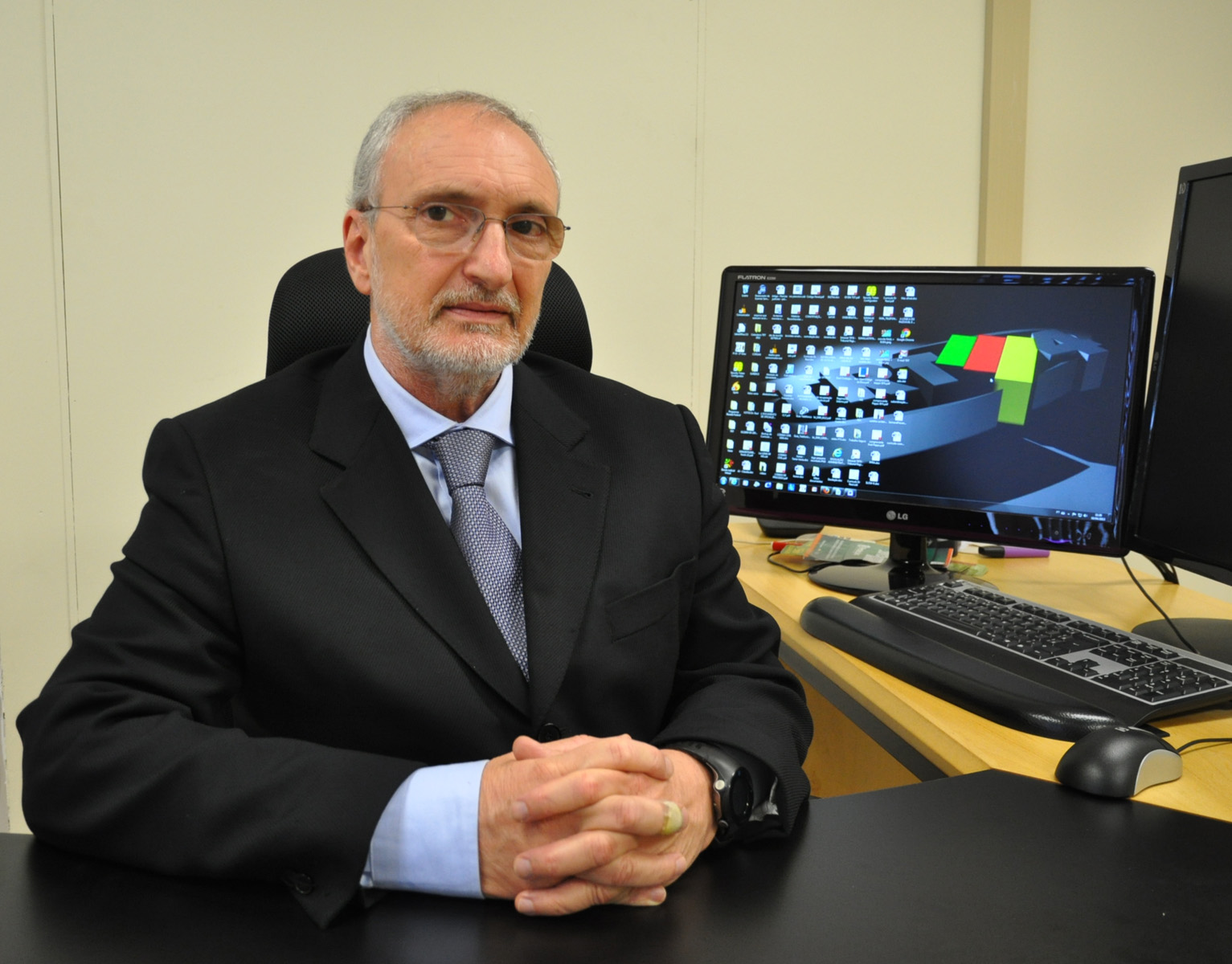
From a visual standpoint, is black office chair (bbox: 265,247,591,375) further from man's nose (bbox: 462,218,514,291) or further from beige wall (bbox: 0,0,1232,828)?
beige wall (bbox: 0,0,1232,828)

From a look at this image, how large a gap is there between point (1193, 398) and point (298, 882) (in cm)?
121

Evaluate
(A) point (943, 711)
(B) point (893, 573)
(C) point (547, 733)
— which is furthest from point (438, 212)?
(B) point (893, 573)

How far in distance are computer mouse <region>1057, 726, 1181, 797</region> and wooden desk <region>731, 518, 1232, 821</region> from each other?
0.02 metres

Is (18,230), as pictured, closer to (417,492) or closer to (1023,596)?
(417,492)

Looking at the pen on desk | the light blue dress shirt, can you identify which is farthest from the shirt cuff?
the pen on desk

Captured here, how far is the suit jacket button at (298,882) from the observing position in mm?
704

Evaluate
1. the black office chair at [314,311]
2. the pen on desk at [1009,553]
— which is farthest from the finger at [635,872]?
the pen on desk at [1009,553]

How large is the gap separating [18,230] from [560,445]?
1975mm

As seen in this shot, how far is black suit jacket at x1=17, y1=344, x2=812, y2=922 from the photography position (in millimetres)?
790

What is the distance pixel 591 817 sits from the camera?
0.77 meters

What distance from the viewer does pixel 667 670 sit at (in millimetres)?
1155

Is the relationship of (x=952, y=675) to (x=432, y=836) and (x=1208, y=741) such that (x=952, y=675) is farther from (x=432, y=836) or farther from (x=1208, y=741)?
(x=432, y=836)

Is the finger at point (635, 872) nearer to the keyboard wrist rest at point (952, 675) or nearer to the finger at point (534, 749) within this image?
the finger at point (534, 749)

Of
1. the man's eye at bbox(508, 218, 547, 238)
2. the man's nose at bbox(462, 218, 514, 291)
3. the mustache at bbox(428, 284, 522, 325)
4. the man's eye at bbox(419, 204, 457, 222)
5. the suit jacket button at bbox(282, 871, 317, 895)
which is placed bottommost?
the suit jacket button at bbox(282, 871, 317, 895)
